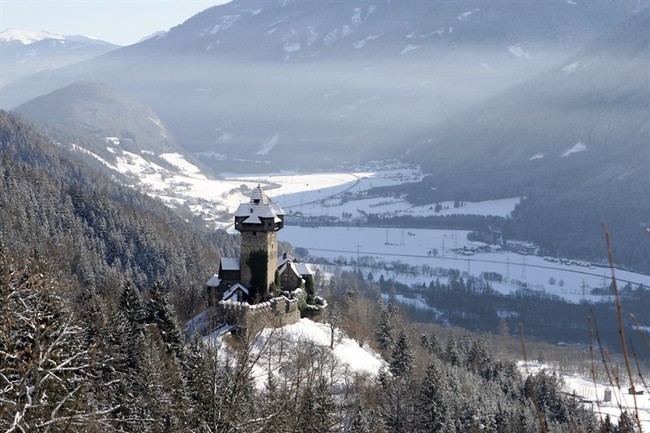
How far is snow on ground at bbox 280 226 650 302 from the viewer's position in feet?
465

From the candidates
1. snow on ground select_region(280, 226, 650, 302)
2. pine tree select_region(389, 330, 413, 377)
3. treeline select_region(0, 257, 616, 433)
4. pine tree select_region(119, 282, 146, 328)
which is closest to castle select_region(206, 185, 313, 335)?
treeline select_region(0, 257, 616, 433)

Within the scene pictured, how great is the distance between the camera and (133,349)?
3100 cm

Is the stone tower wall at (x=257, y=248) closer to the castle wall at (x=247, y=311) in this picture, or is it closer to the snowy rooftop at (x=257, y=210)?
the snowy rooftop at (x=257, y=210)

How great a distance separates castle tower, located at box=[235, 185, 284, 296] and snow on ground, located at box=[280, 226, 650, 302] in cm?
9352

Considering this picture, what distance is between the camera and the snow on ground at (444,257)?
142 m

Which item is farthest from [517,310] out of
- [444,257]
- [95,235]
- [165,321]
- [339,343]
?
[165,321]

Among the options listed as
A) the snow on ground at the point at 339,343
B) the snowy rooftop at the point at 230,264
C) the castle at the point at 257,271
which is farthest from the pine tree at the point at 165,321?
the snowy rooftop at the point at 230,264

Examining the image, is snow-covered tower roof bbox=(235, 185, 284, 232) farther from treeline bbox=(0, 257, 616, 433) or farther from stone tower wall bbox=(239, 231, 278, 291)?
treeline bbox=(0, 257, 616, 433)

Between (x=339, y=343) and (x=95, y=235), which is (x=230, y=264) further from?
(x=95, y=235)

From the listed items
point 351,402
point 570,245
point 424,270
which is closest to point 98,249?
point 351,402

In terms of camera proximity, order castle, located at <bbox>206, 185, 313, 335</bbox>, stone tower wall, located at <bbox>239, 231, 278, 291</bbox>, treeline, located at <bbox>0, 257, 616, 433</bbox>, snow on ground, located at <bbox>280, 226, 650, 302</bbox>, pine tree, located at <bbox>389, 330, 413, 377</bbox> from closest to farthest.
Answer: treeline, located at <bbox>0, 257, 616, 433</bbox> < castle, located at <bbox>206, 185, 313, 335</bbox> < stone tower wall, located at <bbox>239, 231, 278, 291</bbox> < pine tree, located at <bbox>389, 330, 413, 377</bbox> < snow on ground, located at <bbox>280, 226, 650, 302</bbox>

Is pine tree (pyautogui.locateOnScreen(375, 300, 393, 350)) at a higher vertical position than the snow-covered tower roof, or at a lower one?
lower

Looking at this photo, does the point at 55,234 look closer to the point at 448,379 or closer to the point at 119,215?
the point at 119,215

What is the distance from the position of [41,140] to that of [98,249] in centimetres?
6797
